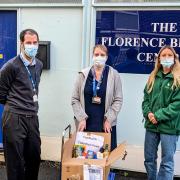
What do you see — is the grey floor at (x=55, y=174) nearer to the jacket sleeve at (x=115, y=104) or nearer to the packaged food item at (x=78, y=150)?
the packaged food item at (x=78, y=150)

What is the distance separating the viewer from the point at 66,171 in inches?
139

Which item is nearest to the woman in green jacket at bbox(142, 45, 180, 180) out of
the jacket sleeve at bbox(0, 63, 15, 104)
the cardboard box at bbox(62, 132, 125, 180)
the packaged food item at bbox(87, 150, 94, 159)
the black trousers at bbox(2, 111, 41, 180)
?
the cardboard box at bbox(62, 132, 125, 180)

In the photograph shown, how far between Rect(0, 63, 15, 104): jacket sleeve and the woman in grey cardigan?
75cm

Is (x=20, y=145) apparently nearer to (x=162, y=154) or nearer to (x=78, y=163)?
(x=78, y=163)

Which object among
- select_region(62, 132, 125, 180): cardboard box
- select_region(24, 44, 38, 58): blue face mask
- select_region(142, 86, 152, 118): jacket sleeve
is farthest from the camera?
select_region(142, 86, 152, 118): jacket sleeve

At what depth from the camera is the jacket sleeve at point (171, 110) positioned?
3498 millimetres

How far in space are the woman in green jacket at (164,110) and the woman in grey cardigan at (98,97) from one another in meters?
0.37

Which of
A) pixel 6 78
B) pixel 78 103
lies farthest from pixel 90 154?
pixel 6 78

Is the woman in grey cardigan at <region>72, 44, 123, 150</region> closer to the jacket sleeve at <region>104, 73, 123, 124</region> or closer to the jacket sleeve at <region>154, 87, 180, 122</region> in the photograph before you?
the jacket sleeve at <region>104, 73, 123, 124</region>

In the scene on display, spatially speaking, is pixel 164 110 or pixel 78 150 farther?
pixel 78 150

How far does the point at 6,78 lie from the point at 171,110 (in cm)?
171

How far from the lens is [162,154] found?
370cm

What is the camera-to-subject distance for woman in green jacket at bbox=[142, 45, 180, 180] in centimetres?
354

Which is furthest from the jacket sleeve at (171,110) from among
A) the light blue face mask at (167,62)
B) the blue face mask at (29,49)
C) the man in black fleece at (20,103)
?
the blue face mask at (29,49)
